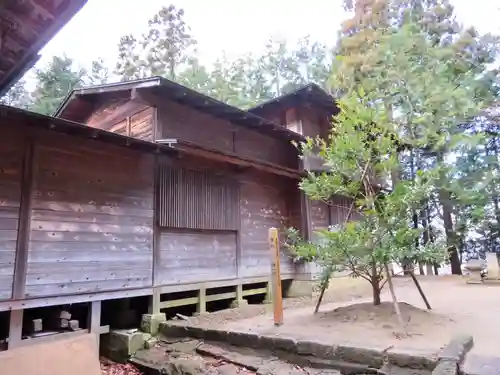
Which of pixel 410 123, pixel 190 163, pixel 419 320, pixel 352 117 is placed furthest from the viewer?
pixel 410 123

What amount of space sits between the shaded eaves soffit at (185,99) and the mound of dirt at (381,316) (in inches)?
196

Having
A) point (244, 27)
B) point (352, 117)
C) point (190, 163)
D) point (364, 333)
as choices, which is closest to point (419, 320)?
point (364, 333)

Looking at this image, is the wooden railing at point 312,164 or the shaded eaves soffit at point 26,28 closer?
the shaded eaves soffit at point 26,28

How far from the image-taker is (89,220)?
6078mm

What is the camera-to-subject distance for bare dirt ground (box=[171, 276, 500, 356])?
4.74m

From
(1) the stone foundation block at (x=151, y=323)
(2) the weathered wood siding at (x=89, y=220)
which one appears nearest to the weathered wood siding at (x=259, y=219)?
(1) the stone foundation block at (x=151, y=323)

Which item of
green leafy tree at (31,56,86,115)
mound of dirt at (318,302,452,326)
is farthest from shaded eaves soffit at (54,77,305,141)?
green leafy tree at (31,56,86,115)

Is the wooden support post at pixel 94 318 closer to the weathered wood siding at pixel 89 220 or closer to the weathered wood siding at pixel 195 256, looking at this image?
the weathered wood siding at pixel 89 220

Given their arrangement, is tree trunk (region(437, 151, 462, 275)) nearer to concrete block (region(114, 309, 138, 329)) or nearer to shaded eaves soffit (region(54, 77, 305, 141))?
shaded eaves soffit (region(54, 77, 305, 141))

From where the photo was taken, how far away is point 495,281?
39.9 ft

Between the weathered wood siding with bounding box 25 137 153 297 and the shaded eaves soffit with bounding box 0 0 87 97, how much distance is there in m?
3.27

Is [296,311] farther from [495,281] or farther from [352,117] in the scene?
[495,281]

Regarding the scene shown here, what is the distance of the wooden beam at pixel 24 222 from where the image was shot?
205 inches

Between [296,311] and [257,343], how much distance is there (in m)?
2.33
